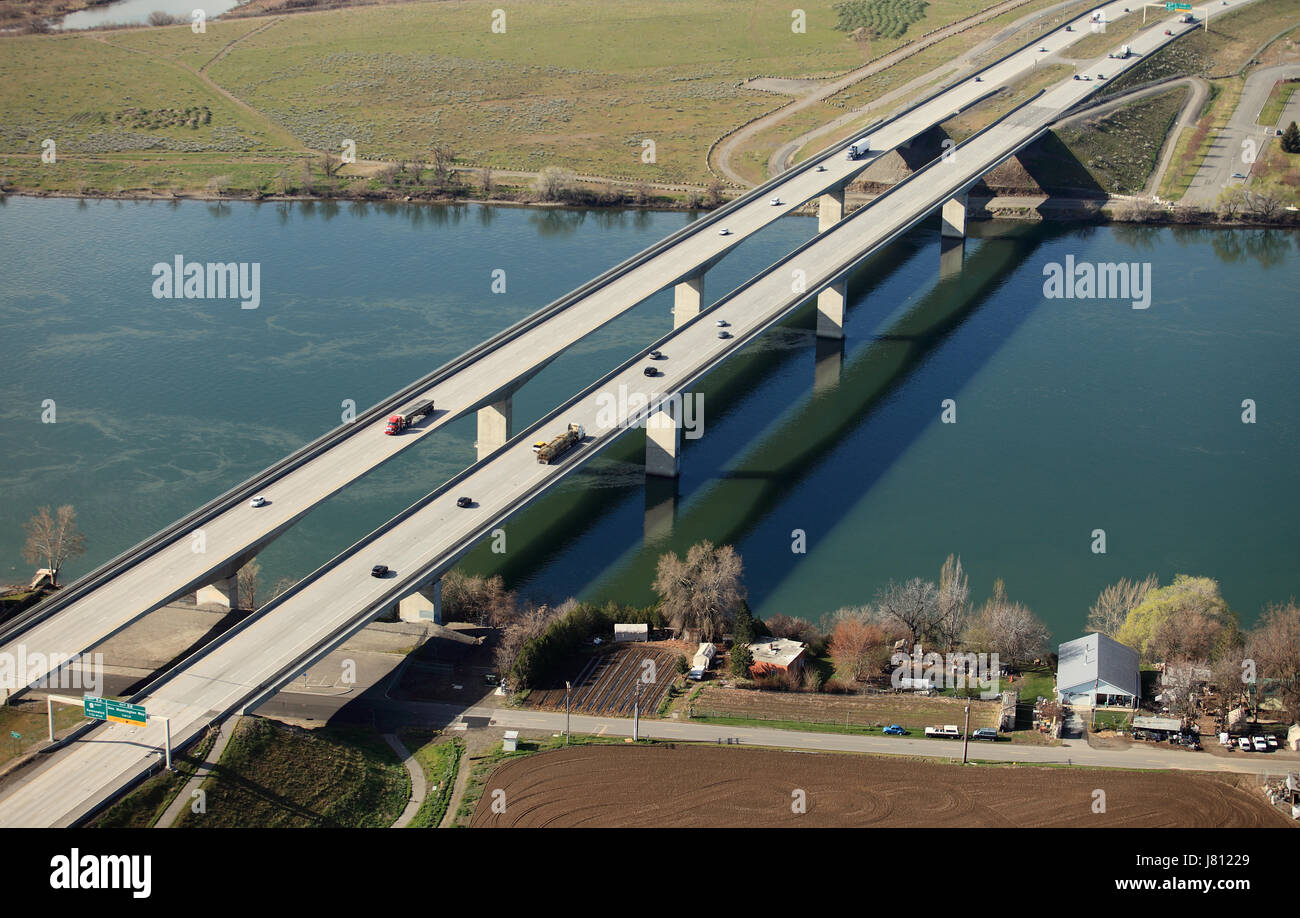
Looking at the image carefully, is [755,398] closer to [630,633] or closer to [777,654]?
[630,633]

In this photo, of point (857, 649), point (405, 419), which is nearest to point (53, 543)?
point (405, 419)

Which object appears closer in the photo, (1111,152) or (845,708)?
(845,708)

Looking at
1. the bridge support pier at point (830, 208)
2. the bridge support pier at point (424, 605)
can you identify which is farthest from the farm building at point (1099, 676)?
the bridge support pier at point (830, 208)

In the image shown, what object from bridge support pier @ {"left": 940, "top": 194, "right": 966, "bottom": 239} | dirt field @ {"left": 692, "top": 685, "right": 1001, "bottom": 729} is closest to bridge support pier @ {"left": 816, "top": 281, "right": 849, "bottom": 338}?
bridge support pier @ {"left": 940, "top": 194, "right": 966, "bottom": 239}

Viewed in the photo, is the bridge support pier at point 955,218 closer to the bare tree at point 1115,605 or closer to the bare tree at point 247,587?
the bare tree at point 1115,605

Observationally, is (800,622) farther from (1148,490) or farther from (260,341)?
(260,341)

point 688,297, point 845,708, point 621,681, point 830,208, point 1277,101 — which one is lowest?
point 845,708

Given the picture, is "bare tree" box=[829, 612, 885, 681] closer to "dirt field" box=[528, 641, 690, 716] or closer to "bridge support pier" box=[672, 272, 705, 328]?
"dirt field" box=[528, 641, 690, 716]
